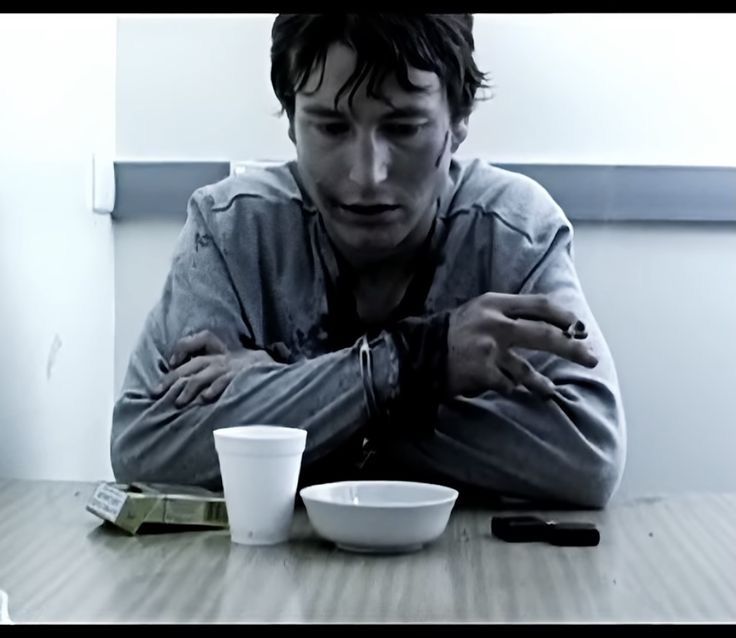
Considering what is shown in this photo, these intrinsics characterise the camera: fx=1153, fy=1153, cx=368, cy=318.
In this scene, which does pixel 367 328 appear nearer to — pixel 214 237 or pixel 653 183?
pixel 214 237

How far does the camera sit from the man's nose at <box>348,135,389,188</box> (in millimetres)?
1248

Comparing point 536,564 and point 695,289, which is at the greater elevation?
point 695,289

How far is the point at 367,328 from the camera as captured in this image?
127cm

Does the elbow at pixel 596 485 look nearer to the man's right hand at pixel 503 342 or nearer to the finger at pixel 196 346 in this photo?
the man's right hand at pixel 503 342

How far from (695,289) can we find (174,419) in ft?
1.96

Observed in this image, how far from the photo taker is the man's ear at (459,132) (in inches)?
50.1

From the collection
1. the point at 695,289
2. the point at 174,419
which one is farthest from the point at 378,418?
the point at 695,289

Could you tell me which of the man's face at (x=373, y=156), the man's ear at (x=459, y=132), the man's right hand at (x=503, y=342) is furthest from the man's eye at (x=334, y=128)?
the man's right hand at (x=503, y=342)

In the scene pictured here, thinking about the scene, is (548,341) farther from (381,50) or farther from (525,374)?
(381,50)

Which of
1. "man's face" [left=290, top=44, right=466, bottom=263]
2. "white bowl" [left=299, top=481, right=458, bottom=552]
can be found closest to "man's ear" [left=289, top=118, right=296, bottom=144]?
"man's face" [left=290, top=44, right=466, bottom=263]

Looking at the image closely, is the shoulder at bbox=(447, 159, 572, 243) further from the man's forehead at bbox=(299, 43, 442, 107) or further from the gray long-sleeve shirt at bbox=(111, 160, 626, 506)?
the man's forehead at bbox=(299, 43, 442, 107)

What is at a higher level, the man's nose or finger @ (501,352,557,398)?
the man's nose

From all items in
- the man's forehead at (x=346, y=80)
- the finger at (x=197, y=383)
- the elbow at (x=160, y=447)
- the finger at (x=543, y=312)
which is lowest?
the elbow at (x=160, y=447)

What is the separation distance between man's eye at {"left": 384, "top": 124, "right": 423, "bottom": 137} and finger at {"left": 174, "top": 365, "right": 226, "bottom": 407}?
1.04 feet
